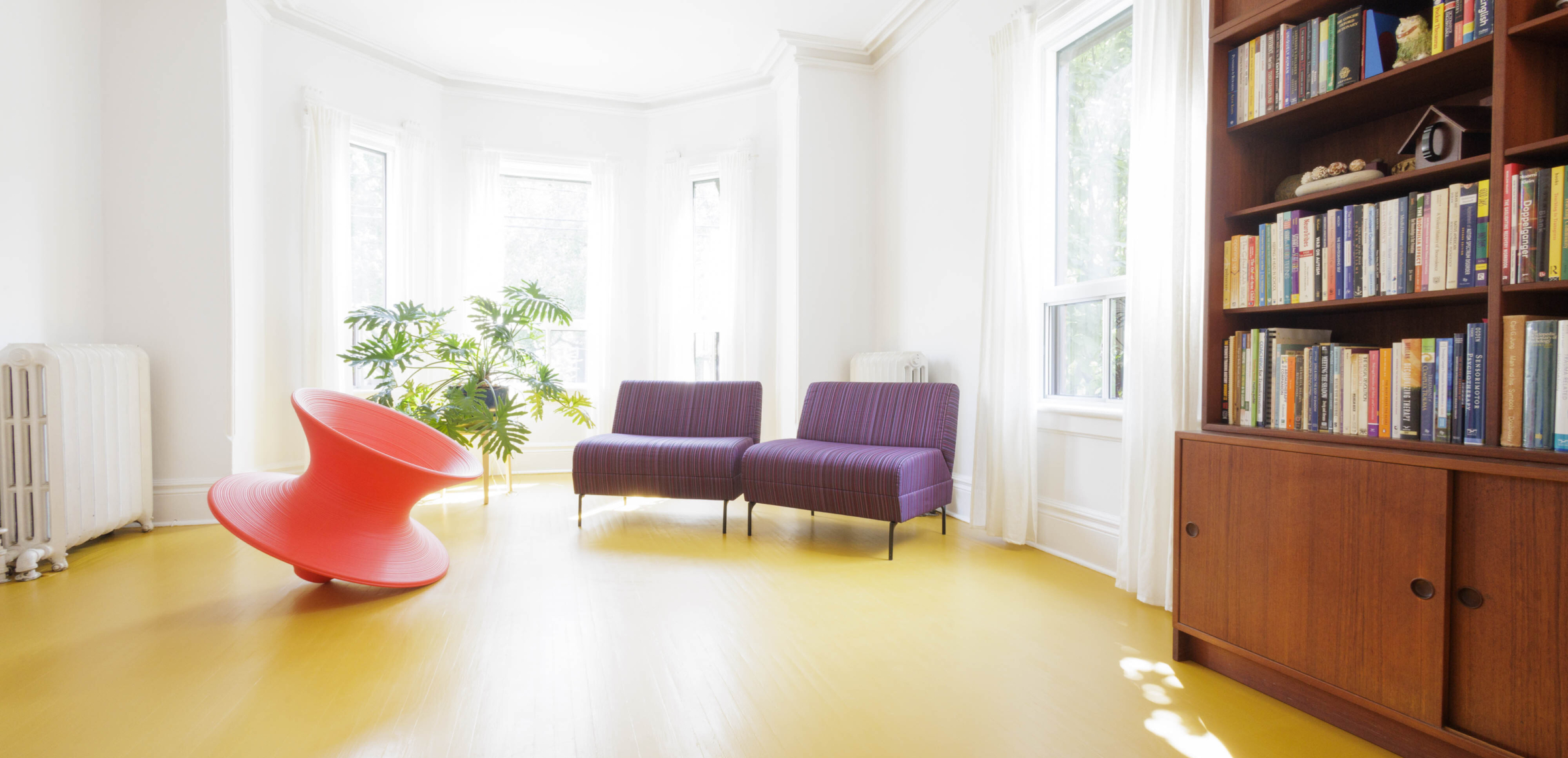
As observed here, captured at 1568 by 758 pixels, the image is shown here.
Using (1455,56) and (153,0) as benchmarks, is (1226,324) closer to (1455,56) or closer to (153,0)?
(1455,56)

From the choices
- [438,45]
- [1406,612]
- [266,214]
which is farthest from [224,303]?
[1406,612]

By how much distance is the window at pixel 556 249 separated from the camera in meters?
6.00

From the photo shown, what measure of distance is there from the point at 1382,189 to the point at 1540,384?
61 cm

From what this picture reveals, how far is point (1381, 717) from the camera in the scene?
1.68 metres

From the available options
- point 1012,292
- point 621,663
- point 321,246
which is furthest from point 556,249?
point 621,663

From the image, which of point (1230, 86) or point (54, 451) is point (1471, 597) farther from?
point (54, 451)

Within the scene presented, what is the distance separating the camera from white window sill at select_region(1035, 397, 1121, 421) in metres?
3.12

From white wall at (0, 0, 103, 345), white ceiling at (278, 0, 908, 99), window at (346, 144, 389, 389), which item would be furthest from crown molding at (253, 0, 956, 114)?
white wall at (0, 0, 103, 345)

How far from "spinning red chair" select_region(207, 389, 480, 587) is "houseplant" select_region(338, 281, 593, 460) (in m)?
1.57

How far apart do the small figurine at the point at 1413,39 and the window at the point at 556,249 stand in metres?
5.31

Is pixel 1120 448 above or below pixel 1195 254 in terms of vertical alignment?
below

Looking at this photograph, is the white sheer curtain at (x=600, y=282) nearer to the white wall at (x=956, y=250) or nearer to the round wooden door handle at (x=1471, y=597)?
the white wall at (x=956, y=250)

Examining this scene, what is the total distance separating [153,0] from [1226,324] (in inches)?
210

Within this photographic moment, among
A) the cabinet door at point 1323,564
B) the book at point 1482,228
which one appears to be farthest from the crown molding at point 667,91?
the cabinet door at point 1323,564
